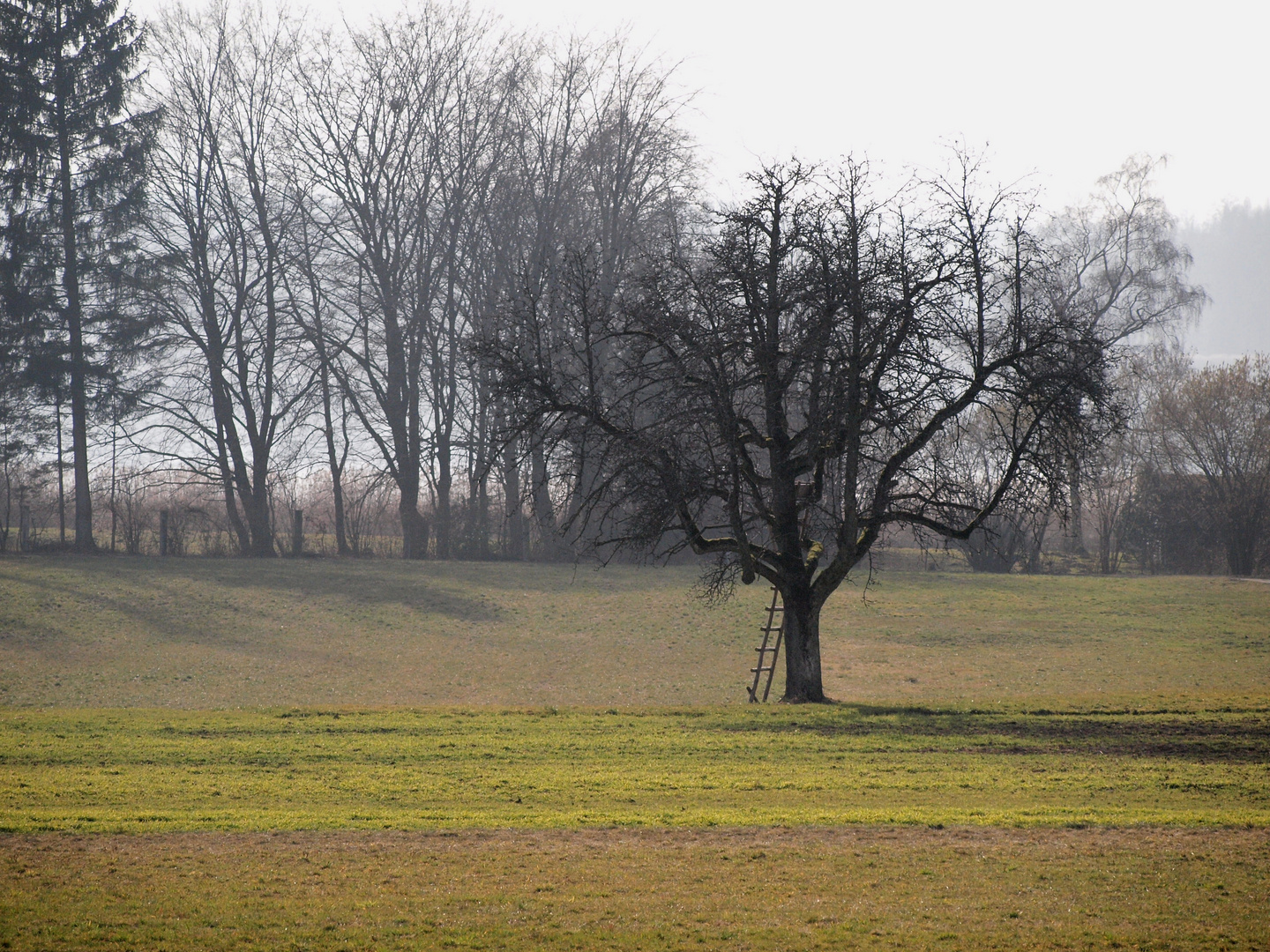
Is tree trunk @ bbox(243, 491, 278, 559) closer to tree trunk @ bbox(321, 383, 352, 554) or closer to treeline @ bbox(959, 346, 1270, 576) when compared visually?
tree trunk @ bbox(321, 383, 352, 554)

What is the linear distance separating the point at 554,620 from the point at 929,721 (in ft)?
51.5

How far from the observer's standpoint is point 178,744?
43.7ft

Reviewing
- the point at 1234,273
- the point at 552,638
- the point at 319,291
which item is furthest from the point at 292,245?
the point at 1234,273

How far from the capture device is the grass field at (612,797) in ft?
21.9

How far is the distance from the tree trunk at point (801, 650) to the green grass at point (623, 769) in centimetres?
145

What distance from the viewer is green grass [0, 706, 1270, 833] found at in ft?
31.0

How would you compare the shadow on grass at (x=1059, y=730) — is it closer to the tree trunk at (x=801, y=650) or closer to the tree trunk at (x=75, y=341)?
the tree trunk at (x=801, y=650)

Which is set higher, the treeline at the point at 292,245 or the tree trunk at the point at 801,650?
the treeline at the point at 292,245

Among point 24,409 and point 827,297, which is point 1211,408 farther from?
point 24,409

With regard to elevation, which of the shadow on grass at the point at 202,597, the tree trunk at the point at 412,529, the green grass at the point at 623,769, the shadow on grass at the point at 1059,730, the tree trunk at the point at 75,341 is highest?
the tree trunk at the point at 75,341

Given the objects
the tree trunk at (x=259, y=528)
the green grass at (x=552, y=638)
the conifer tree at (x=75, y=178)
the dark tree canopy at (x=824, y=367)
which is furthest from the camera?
the tree trunk at (x=259, y=528)

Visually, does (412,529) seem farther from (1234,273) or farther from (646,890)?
(1234,273)

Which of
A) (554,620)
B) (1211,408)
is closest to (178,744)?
(554,620)

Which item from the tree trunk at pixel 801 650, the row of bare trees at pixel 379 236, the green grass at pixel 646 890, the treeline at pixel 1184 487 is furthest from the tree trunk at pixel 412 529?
the green grass at pixel 646 890
